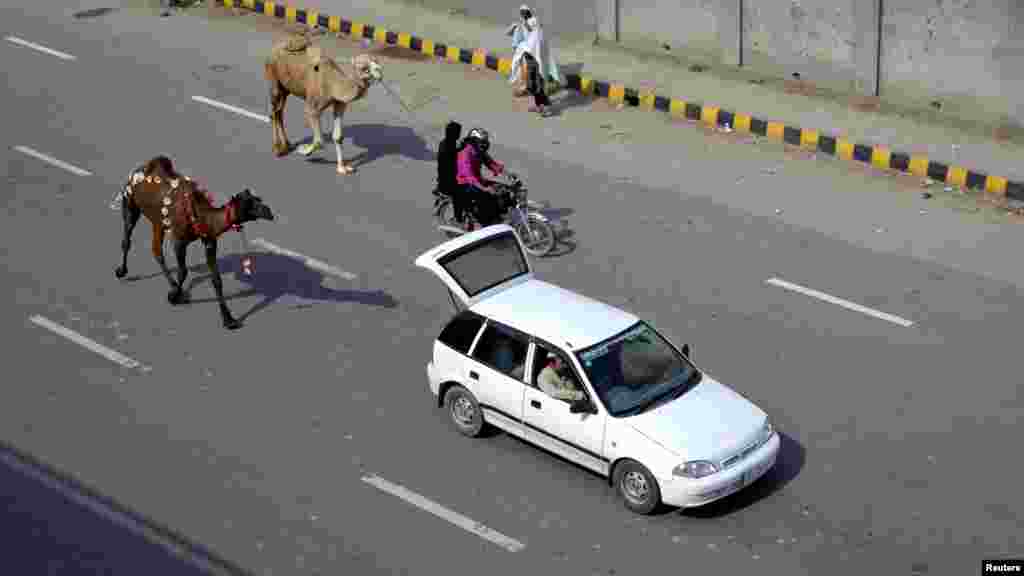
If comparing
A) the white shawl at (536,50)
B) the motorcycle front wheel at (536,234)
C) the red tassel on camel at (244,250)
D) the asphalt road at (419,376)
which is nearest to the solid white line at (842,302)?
the asphalt road at (419,376)

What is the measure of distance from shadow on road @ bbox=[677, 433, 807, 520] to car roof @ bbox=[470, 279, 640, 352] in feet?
5.98

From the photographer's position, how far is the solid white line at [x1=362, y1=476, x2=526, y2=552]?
44.9ft

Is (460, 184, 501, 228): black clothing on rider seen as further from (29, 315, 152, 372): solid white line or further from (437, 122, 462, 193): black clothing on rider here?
(29, 315, 152, 372): solid white line

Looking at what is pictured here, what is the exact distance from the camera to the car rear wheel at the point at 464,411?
15125 mm

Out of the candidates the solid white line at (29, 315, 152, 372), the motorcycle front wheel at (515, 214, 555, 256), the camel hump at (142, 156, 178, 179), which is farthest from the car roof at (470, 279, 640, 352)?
the camel hump at (142, 156, 178, 179)

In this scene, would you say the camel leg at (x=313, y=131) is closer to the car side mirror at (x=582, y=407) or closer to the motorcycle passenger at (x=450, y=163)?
the motorcycle passenger at (x=450, y=163)

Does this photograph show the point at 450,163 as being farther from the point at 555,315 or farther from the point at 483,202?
the point at 555,315

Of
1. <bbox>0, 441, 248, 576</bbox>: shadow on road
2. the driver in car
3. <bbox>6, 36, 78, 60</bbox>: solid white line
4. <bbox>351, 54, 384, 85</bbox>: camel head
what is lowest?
<bbox>0, 441, 248, 576</bbox>: shadow on road

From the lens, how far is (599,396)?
14.1m

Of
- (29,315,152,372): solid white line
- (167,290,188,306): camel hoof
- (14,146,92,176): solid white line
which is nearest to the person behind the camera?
(29,315,152,372): solid white line

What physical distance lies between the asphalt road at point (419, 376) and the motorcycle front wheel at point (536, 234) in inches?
16.9

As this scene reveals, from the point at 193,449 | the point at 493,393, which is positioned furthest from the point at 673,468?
the point at 193,449

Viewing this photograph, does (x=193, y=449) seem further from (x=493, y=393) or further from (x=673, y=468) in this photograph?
(x=673, y=468)

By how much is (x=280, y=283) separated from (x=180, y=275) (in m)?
1.27
